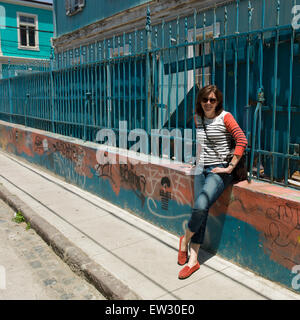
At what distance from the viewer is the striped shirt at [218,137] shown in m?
3.16

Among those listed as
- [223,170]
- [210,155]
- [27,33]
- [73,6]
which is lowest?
[223,170]

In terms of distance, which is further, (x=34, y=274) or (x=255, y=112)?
(x=34, y=274)

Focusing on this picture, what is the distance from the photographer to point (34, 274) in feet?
11.3

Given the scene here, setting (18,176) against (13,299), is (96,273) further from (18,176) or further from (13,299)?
(18,176)

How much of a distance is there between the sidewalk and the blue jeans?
0.43 metres

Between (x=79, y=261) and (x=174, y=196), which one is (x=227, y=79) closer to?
(x=174, y=196)

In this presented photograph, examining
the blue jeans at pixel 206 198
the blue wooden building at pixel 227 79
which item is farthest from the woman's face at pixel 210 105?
the blue jeans at pixel 206 198

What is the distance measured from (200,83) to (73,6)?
26.8 feet

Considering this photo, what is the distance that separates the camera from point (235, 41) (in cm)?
337

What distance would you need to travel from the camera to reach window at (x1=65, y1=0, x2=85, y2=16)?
10667 mm

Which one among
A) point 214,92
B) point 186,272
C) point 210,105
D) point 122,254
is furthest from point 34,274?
point 214,92

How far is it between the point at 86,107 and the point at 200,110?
3.20 m

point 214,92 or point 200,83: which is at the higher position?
point 200,83

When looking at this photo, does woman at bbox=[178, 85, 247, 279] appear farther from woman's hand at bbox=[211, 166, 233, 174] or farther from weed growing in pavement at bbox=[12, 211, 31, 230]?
weed growing in pavement at bbox=[12, 211, 31, 230]
